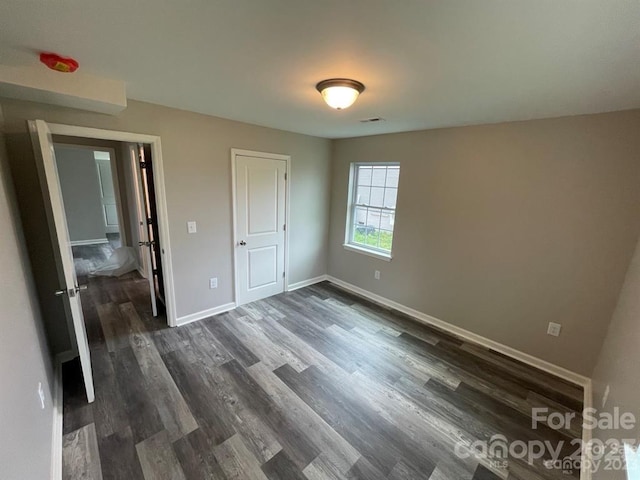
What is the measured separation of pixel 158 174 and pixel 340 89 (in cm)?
199

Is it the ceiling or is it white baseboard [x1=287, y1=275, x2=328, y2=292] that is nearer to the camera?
the ceiling

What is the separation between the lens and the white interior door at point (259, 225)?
3242mm

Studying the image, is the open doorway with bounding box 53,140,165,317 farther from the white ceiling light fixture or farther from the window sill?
the window sill

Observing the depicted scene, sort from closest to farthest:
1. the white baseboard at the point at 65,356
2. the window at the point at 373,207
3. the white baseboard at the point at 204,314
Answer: the white baseboard at the point at 65,356
the white baseboard at the point at 204,314
the window at the point at 373,207

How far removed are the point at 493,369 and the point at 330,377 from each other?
157 cm

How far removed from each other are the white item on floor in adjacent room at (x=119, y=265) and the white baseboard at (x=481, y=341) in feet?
13.0

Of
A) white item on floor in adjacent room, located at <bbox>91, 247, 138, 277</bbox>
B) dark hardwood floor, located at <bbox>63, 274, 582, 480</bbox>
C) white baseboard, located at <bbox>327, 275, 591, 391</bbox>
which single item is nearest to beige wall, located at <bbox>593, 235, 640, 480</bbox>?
white baseboard, located at <bbox>327, 275, 591, 391</bbox>

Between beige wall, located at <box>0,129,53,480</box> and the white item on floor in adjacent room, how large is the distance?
2.93 m

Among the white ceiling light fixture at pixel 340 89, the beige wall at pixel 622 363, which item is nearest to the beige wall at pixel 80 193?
the white ceiling light fixture at pixel 340 89

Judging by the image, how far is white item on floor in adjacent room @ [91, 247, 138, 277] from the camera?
4.36 m

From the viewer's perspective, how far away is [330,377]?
229 cm

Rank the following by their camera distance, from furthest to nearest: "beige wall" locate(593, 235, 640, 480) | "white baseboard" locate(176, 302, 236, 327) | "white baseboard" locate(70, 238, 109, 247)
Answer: "white baseboard" locate(70, 238, 109, 247) < "white baseboard" locate(176, 302, 236, 327) < "beige wall" locate(593, 235, 640, 480)

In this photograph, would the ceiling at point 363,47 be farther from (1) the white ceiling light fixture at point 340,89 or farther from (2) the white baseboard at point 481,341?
(2) the white baseboard at point 481,341

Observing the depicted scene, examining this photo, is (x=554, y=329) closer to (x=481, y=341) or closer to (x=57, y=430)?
(x=481, y=341)
